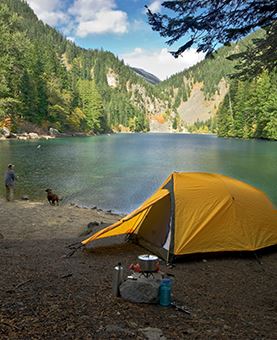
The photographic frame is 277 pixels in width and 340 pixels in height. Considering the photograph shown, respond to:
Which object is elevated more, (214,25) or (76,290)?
(214,25)

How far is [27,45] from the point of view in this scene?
77.9 metres

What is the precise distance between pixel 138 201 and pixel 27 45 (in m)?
66.4

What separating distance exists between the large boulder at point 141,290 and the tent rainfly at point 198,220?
3079mm

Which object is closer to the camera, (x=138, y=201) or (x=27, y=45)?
(x=138, y=201)

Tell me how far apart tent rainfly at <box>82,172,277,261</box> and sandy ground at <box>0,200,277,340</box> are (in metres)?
0.36

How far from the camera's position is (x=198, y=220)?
9562mm

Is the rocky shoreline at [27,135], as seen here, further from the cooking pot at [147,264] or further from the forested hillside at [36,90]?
the cooking pot at [147,264]

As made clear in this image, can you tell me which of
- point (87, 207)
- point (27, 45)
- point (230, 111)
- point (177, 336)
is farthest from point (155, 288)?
point (230, 111)

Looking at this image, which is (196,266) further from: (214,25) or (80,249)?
(214,25)

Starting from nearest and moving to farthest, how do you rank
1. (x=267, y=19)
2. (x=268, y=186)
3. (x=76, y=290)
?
(x=76, y=290) < (x=267, y=19) < (x=268, y=186)

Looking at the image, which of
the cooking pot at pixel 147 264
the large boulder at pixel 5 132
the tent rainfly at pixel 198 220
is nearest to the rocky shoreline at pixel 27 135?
the large boulder at pixel 5 132

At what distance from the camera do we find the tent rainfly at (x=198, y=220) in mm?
9398

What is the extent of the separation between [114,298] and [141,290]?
455 mm

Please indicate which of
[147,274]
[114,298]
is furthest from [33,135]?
[114,298]
